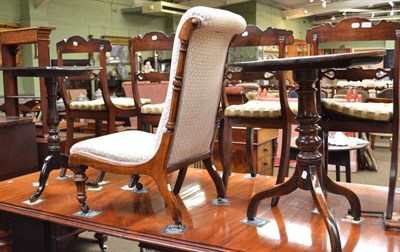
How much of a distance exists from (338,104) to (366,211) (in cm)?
58

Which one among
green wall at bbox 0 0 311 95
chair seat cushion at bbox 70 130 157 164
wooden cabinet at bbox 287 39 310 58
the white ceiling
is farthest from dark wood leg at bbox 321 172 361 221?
wooden cabinet at bbox 287 39 310 58

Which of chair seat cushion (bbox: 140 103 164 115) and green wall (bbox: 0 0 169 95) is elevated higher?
green wall (bbox: 0 0 169 95)

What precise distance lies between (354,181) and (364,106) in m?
2.85

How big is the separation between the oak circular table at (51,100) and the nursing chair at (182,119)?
0.49 metres

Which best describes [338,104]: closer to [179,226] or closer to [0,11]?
[179,226]

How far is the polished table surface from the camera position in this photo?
6.36ft

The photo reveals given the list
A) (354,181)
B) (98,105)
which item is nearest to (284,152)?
(98,105)

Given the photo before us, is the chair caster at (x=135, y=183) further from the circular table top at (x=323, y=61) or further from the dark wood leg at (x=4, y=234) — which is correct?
the circular table top at (x=323, y=61)

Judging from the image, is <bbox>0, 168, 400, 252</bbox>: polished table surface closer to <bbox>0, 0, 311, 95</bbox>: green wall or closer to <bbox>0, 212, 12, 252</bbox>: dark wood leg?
<bbox>0, 212, 12, 252</bbox>: dark wood leg

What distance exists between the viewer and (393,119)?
216cm

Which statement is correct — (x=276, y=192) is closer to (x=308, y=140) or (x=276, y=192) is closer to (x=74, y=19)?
(x=308, y=140)

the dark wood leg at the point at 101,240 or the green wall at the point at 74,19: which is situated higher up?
the green wall at the point at 74,19

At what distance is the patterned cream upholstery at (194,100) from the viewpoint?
201 cm

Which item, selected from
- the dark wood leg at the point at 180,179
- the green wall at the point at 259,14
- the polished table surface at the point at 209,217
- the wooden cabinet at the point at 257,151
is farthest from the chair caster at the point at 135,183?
the green wall at the point at 259,14
